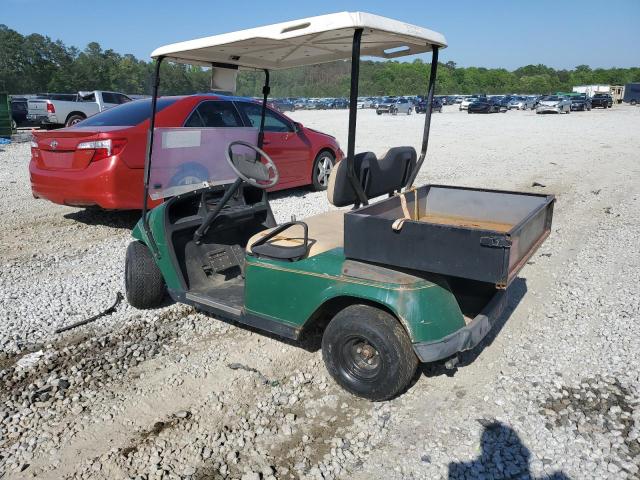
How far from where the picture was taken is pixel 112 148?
19.2 feet

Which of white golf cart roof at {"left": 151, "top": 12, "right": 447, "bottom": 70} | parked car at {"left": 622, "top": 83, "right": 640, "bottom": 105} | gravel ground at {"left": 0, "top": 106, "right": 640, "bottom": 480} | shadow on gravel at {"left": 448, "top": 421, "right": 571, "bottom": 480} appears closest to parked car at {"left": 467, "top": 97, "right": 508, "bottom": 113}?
parked car at {"left": 622, "top": 83, "right": 640, "bottom": 105}

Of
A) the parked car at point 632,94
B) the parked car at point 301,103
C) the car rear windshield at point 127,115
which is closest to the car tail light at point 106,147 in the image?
the car rear windshield at point 127,115

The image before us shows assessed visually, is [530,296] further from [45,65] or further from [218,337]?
[45,65]

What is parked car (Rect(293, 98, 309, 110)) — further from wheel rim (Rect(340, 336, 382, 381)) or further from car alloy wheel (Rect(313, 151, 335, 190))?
wheel rim (Rect(340, 336, 382, 381))

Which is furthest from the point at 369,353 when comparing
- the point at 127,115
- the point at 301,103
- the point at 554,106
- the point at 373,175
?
the point at 301,103

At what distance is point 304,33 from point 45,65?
6819cm

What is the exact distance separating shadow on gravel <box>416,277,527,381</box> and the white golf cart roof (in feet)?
6.38

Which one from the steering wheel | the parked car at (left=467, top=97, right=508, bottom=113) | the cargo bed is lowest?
the cargo bed

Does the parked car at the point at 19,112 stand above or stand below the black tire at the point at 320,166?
above

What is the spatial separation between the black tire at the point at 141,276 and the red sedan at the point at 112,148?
2009 millimetres

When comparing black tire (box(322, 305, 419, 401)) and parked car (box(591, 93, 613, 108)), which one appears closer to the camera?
black tire (box(322, 305, 419, 401))

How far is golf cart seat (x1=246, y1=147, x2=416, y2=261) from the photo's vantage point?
3180mm

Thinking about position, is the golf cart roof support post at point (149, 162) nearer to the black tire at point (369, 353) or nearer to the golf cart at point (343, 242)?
the golf cart at point (343, 242)

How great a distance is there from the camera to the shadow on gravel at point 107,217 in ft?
22.4
